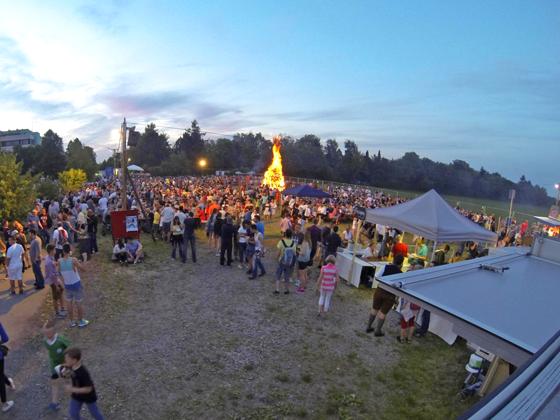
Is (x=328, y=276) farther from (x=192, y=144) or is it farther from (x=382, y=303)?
(x=192, y=144)

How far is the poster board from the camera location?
1145cm

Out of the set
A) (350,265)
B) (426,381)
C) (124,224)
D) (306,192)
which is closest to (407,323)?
(426,381)

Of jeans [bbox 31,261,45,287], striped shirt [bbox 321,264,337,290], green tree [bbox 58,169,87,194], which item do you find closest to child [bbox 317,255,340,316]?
striped shirt [bbox 321,264,337,290]

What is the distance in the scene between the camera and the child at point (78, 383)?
389cm

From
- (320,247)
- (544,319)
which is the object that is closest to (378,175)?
(320,247)

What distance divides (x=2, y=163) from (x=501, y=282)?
1592cm

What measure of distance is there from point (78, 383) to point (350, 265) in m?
7.97

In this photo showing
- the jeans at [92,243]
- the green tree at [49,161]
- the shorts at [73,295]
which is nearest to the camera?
the shorts at [73,295]

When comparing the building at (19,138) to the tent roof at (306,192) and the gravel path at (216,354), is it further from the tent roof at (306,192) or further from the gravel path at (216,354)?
the gravel path at (216,354)

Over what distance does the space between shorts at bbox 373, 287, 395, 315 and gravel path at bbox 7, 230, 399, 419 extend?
718 millimetres

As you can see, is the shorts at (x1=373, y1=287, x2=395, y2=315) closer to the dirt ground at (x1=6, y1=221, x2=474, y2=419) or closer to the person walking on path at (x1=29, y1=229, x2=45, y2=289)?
the dirt ground at (x1=6, y1=221, x2=474, y2=419)

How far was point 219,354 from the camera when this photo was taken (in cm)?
630

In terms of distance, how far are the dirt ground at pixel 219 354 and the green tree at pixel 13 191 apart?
5502 millimetres

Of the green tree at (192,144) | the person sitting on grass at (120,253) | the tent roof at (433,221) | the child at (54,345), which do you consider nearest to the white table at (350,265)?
the tent roof at (433,221)
